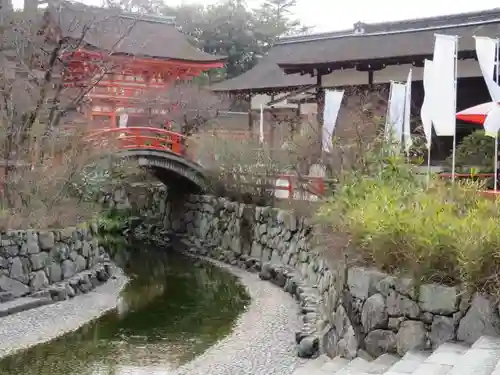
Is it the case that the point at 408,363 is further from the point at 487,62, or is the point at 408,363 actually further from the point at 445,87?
the point at 487,62

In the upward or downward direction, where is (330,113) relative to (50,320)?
upward

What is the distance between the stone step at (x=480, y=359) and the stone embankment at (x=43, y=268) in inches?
298

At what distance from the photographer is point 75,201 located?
1471 centimetres

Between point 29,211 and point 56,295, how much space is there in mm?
1751

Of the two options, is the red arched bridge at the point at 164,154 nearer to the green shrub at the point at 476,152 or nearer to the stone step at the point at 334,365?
the green shrub at the point at 476,152

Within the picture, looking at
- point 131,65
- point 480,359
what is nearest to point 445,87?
point 480,359

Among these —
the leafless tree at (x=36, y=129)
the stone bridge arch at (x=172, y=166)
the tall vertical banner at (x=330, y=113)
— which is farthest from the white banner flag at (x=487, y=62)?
the stone bridge arch at (x=172, y=166)

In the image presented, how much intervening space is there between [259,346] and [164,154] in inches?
411

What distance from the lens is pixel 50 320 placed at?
1102cm

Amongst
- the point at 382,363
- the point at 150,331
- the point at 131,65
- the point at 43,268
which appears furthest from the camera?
the point at 131,65

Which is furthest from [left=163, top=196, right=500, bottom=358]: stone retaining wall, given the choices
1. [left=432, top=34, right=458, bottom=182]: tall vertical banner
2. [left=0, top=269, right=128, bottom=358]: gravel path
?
[left=0, top=269, right=128, bottom=358]: gravel path

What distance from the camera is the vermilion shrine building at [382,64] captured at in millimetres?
17125

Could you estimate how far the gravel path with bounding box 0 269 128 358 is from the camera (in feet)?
32.6

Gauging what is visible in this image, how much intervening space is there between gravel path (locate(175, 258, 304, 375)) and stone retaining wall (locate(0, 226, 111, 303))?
3.31 m
